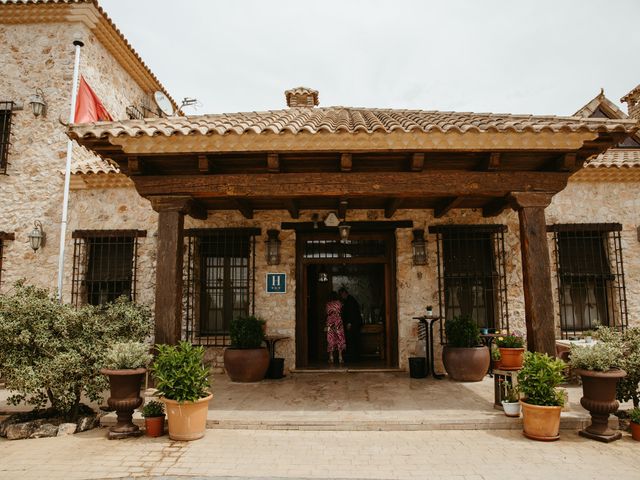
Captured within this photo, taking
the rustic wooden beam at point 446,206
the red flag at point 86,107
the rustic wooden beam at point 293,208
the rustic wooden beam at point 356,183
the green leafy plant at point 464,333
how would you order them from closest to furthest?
the rustic wooden beam at point 356,183, the green leafy plant at point 464,333, the rustic wooden beam at point 446,206, the rustic wooden beam at point 293,208, the red flag at point 86,107

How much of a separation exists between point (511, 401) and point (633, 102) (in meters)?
11.1

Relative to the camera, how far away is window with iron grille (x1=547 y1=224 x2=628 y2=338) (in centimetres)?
838

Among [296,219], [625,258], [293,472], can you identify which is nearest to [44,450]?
[293,472]

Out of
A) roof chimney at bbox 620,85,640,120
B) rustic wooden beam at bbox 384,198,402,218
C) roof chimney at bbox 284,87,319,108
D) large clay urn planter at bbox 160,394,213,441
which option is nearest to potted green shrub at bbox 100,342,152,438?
large clay urn planter at bbox 160,394,213,441

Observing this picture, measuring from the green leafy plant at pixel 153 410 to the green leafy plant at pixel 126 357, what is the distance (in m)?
0.48

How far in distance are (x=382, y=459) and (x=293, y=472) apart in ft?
2.97

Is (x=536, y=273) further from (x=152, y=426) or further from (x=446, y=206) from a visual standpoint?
(x=152, y=426)

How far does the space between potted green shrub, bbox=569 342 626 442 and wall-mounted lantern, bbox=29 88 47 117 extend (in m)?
10.3

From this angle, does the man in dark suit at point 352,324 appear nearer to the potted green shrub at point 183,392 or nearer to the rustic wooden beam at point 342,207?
the rustic wooden beam at point 342,207

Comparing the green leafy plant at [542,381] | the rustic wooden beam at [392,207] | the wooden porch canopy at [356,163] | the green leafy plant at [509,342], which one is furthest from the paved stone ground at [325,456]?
the rustic wooden beam at [392,207]

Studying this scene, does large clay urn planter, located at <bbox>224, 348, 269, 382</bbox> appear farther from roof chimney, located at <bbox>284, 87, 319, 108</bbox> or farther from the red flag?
roof chimney, located at <bbox>284, 87, 319, 108</bbox>

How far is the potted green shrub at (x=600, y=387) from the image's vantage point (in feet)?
15.6

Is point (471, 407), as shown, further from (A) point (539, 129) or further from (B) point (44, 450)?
(B) point (44, 450)

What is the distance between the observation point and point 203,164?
5758 mm
